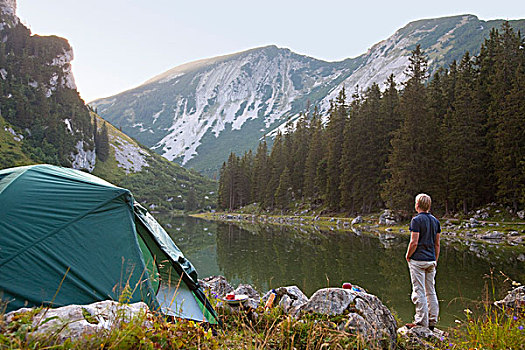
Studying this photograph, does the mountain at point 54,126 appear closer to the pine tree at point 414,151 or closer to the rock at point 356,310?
the pine tree at point 414,151

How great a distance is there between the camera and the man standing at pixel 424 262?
19.2 ft

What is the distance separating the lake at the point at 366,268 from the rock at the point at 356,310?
10.3 ft

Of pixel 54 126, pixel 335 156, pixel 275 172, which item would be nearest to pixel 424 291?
pixel 335 156

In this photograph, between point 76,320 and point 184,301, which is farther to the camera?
point 184,301

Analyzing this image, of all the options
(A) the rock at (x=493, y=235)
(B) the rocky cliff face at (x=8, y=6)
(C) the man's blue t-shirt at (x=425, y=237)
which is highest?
(B) the rocky cliff face at (x=8, y=6)

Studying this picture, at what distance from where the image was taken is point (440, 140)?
29.7 metres

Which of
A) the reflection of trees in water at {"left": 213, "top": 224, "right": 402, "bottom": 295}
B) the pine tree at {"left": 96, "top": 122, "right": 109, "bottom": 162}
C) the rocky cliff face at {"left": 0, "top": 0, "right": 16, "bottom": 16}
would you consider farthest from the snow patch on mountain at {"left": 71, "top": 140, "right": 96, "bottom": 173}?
the reflection of trees in water at {"left": 213, "top": 224, "right": 402, "bottom": 295}

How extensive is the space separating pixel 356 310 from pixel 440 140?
1157 inches

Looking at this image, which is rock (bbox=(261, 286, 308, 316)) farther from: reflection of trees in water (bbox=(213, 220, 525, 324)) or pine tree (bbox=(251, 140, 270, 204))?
pine tree (bbox=(251, 140, 270, 204))

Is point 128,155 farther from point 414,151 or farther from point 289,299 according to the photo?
point 289,299

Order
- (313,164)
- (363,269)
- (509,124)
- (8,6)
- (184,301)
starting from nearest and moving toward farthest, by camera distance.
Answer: (184,301)
(363,269)
(509,124)
(313,164)
(8,6)

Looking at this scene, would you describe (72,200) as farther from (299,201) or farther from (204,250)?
(299,201)

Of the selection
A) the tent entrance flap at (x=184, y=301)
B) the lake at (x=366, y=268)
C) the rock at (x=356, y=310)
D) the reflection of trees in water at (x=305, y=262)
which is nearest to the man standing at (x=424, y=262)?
the rock at (x=356, y=310)

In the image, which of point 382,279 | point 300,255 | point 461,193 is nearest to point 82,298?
point 382,279
